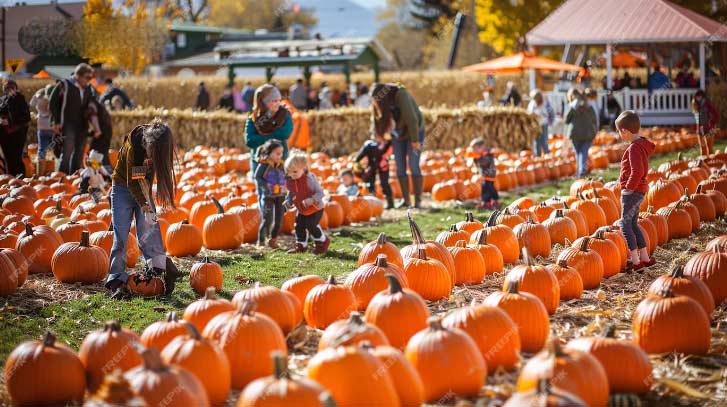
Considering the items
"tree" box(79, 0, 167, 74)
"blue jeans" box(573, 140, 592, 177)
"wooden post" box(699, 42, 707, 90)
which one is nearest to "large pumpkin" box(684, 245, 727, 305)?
"blue jeans" box(573, 140, 592, 177)

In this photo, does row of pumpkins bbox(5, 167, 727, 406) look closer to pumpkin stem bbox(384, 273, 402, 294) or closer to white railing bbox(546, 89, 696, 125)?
pumpkin stem bbox(384, 273, 402, 294)

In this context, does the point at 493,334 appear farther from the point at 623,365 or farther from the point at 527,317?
the point at 623,365

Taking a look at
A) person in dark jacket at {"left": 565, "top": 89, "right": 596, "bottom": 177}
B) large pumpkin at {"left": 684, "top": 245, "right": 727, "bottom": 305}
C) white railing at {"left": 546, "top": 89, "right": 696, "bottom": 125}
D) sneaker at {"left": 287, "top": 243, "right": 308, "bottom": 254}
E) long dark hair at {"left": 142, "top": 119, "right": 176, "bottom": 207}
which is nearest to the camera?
large pumpkin at {"left": 684, "top": 245, "right": 727, "bottom": 305}

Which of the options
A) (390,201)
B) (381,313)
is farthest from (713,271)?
(390,201)

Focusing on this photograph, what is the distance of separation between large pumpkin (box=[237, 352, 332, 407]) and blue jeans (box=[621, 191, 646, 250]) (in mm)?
4618

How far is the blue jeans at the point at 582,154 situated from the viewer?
15930 millimetres

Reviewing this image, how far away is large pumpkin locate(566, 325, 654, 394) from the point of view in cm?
472

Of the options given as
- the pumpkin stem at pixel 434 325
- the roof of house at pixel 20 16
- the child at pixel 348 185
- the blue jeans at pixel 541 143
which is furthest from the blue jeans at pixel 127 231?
the blue jeans at pixel 541 143

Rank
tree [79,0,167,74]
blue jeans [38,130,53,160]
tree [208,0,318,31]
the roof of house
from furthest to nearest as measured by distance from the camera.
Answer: tree [208,0,318,31], tree [79,0,167,74], the roof of house, blue jeans [38,130,53,160]

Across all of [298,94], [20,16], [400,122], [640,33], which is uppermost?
[20,16]

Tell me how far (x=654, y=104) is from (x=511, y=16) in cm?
1490

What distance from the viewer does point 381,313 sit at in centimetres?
557

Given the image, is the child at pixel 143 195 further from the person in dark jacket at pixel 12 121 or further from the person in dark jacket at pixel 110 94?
the person in dark jacket at pixel 110 94

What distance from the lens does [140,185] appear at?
24.1 ft
